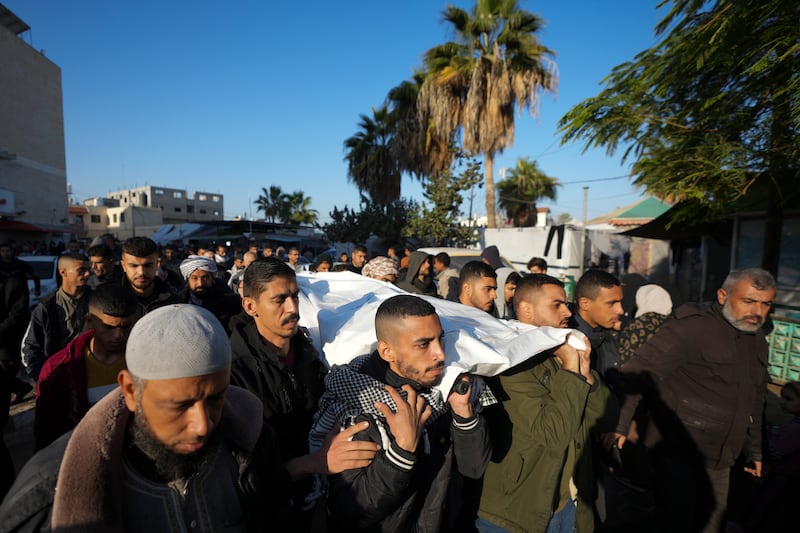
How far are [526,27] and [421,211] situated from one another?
23.8 feet

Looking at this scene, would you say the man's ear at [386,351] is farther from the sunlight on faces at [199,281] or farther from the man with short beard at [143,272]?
the sunlight on faces at [199,281]

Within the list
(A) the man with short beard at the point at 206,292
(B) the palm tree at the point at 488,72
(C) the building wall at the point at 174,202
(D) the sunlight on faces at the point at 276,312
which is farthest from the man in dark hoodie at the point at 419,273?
(C) the building wall at the point at 174,202

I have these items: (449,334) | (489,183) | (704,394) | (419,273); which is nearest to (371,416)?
(449,334)

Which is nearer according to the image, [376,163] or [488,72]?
[488,72]

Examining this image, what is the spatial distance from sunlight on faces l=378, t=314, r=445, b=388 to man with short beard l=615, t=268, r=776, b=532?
1.83 m

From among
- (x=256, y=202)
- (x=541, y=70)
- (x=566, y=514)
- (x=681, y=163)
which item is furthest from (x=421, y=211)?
(x=256, y=202)

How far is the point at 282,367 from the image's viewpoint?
2064mm

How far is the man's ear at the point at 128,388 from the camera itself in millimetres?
1146

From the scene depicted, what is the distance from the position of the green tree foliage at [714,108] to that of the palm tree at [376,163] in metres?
15.1

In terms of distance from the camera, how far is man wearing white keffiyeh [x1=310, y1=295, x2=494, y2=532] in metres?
1.52

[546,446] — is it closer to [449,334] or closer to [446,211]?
[449,334]

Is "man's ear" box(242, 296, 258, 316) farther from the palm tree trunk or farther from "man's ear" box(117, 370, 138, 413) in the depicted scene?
the palm tree trunk

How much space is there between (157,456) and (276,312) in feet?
3.57

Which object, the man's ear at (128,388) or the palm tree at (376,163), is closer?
the man's ear at (128,388)
